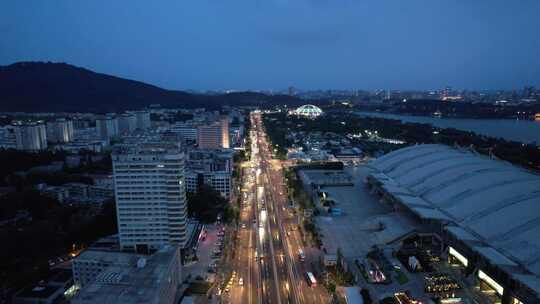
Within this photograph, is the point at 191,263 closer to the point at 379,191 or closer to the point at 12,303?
the point at 12,303

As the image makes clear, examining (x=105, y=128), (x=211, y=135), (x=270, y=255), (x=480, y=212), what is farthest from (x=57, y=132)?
(x=480, y=212)

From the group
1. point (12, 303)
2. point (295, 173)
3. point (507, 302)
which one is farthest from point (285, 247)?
point (295, 173)

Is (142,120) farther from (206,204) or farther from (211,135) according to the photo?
(206,204)

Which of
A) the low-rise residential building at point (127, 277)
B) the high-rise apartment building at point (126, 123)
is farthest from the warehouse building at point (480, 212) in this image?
the high-rise apartment building at point (126, 123)

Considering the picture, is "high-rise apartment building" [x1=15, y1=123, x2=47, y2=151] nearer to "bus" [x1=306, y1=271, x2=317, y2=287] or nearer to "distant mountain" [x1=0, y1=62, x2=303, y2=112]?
"bus" [x1=306, y1=271, x2=317, y2=287]

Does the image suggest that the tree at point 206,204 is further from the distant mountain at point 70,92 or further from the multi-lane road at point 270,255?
Answer: the distant mountain at point 70,92

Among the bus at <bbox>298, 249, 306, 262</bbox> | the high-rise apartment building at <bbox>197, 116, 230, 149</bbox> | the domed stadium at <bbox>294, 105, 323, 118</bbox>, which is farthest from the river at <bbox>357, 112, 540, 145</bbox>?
the bus at <bbox>298, 249, 306, 262</bbox>

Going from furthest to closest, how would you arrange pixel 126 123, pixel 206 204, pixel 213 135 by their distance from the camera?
pixel 126 123 → pixel 213 135 → pixel 206 204
